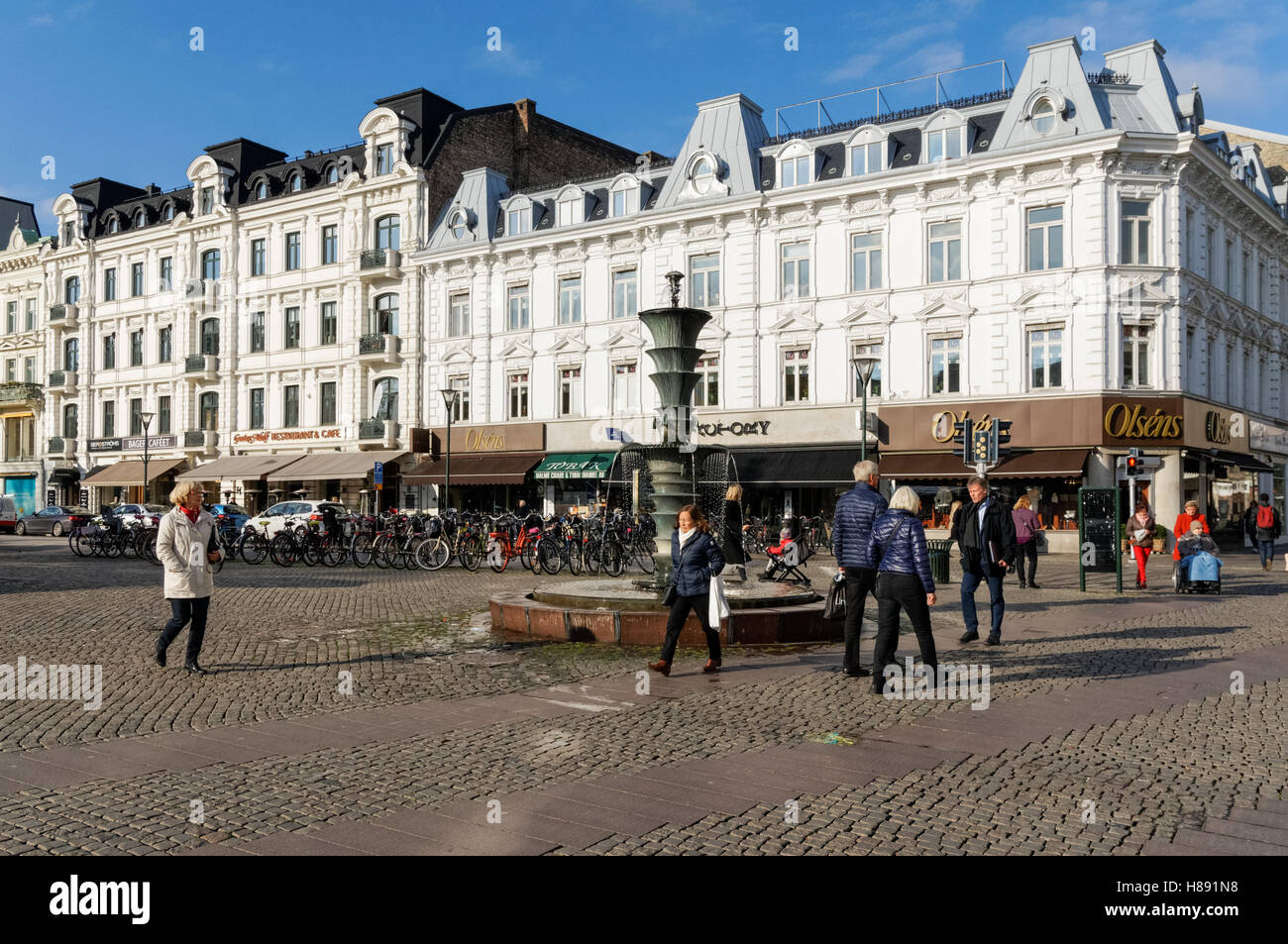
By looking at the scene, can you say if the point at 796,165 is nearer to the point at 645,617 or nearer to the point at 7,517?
the point at 645,617

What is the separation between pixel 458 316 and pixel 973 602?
102 feet

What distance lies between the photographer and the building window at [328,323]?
139ft

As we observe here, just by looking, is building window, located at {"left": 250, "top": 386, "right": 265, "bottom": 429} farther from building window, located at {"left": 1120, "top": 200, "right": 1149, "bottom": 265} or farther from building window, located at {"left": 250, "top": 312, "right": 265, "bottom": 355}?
building window, located at {"left": 1120, "top": 200, "right": 1149, "bottom": 265}

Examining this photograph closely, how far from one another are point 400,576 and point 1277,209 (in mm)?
32938

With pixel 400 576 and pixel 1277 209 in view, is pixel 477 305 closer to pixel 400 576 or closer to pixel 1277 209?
pixel 400 576

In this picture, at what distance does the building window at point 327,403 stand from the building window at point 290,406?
139 cm

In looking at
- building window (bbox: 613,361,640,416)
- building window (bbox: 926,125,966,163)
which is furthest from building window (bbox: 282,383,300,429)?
building window (bbox: 926,125,966,163)

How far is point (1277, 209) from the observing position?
121 feet

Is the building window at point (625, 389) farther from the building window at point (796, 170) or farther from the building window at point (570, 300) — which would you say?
the building window at point (796, 170)

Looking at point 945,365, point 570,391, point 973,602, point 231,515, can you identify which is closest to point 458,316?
point 570,391

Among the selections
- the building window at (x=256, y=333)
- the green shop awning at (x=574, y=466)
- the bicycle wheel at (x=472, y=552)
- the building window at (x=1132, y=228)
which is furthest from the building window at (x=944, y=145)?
the building window at (x=256, y=333)

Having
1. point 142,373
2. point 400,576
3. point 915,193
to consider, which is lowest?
point 400,576
